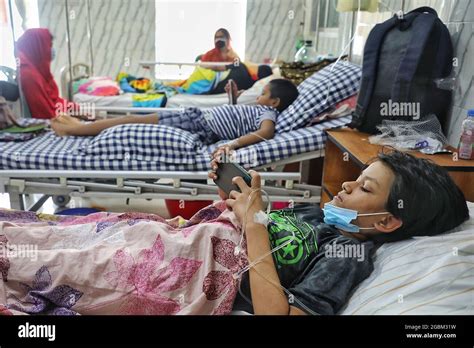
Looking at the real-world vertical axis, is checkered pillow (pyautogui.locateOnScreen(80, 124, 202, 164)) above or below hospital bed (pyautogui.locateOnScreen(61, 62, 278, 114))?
below

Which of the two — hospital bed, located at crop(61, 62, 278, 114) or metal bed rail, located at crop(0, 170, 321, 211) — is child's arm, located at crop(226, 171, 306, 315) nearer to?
metal bed rail, located at crop(0, 170, 321, 211)

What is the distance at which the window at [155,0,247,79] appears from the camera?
7.80 ft

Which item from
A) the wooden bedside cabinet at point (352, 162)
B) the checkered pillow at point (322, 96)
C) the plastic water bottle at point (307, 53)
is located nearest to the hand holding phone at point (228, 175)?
the wooden bedside cabinet at point (352, 162)

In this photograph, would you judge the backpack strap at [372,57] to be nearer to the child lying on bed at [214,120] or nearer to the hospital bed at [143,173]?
the hospital bed at [143,173]

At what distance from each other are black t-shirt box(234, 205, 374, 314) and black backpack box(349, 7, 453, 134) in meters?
0.69

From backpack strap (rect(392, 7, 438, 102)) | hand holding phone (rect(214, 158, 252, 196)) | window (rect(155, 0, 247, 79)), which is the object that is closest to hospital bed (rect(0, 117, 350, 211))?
backpack strap (rect(392, 7, 438, 102))

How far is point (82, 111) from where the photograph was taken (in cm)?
298

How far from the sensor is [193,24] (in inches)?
102

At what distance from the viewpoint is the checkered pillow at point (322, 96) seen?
6.84 feet

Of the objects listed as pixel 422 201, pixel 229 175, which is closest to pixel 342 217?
pixel 422 201

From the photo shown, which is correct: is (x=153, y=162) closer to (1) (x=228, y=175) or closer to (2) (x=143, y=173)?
(2) (x=143, y=173)

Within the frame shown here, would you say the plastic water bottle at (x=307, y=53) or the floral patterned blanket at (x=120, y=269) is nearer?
the floral patterned blanket at (x=120, y=269)

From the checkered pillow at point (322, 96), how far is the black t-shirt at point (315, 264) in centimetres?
116
